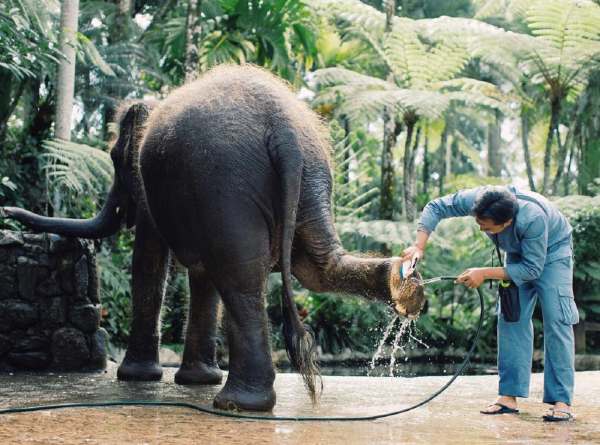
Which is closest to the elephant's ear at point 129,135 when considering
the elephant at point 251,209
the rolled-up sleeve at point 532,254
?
the elephant at point 251,209

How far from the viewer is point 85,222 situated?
22.4 feet

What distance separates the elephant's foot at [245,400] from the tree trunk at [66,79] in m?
7.66

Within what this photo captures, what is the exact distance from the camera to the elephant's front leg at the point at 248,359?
4.33 meters

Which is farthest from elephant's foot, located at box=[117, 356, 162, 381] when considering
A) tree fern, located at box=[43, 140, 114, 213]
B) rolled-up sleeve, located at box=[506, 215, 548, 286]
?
tree fern, located at box=[43, 140, 114, 213]

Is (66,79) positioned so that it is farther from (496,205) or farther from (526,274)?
(526,274)

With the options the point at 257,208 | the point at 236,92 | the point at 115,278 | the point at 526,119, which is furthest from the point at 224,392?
the point at 526,119

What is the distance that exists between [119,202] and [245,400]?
9.77ft

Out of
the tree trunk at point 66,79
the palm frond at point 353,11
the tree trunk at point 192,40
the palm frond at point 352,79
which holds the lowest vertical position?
the tree trunk at point 66,79

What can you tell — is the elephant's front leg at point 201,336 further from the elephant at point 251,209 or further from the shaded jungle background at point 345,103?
the shaded jungle background at point 345,103

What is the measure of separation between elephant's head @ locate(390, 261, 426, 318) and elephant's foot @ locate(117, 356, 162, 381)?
2.61m

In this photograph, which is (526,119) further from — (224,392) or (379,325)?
(224,392)

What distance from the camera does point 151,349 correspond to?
629 centimetres

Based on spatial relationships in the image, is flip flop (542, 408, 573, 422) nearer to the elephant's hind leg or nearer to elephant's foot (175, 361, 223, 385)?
the elephant's hind leg

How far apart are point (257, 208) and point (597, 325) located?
11003 millimetres
